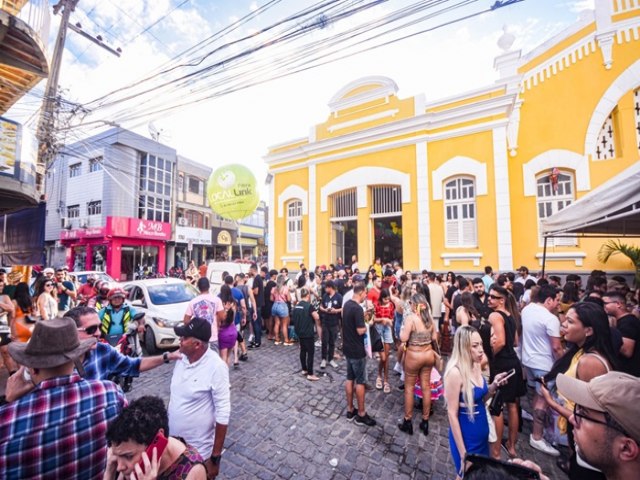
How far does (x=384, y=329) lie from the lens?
5.08m

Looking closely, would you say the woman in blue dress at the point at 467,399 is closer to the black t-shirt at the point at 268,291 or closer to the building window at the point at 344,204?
the black t-shirt at the point at 268,291

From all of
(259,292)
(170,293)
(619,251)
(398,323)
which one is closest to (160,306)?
(170,293)

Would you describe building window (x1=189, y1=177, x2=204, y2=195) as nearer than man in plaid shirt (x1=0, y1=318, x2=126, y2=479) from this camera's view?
No

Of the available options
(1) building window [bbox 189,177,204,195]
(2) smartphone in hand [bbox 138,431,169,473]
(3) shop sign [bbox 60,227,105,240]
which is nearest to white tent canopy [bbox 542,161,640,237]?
(2) smartphone in hand [bbox 138,431,169,473]

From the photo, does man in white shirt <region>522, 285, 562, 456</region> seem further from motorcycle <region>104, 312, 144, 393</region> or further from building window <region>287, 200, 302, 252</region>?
building window <region>287, 200, 302, 252</region>

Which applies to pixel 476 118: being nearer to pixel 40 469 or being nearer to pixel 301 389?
pixel 301 389

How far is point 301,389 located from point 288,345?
8.29ft

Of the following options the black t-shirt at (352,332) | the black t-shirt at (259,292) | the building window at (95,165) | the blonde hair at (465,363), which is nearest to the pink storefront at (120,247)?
the building window at (95,165)

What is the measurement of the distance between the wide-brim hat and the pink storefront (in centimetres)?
1912

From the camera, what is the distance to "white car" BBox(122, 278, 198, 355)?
20.7ft

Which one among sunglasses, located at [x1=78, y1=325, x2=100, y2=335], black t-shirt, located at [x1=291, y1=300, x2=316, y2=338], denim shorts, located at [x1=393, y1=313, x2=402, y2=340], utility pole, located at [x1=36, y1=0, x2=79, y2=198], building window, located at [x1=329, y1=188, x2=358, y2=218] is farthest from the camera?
building window, located at [x1=329, y1=188, x2=358, y2=218]

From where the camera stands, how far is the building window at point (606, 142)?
9.18 metres

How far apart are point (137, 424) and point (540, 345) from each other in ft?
14.7

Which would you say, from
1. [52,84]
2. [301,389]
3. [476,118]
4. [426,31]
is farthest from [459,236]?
[52,84]
